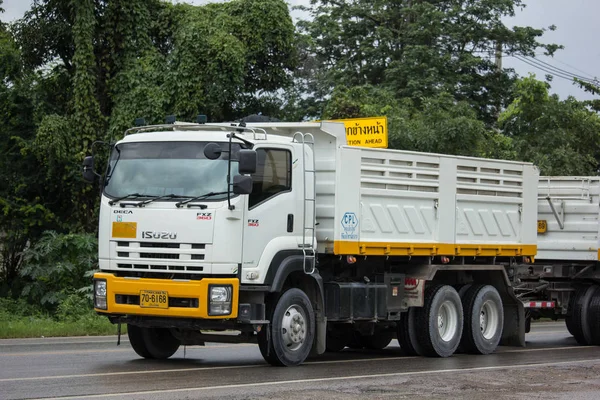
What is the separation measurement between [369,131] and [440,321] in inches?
291

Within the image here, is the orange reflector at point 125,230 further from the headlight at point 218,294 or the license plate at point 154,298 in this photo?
the headlight at point 218,294

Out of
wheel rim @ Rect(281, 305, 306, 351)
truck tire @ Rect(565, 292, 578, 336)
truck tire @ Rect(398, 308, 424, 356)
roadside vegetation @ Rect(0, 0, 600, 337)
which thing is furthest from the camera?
roadside vegetation @ Rect(0, 0, 600, 337)

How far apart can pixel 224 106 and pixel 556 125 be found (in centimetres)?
1117

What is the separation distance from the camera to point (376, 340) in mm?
16391

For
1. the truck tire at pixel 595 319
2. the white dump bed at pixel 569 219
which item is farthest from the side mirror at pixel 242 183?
the truck tire at pixel 595 319

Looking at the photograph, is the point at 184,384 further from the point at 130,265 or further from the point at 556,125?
the point at 556,125

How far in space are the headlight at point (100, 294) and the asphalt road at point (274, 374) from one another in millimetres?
735

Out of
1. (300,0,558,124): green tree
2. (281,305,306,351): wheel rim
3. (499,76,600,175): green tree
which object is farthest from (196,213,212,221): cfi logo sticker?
(300,0,558,124): green tree

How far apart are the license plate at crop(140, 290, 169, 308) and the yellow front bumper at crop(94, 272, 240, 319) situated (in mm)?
37

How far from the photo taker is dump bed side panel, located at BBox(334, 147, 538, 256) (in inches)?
536

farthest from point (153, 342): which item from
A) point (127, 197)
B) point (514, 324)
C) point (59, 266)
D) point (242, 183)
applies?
point (59, 266)

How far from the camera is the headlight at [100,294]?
12531 millimetres

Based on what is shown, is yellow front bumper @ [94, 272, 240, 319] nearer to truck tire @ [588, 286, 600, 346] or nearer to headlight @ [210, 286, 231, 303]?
headlight @ [210, 286, 231, 303]

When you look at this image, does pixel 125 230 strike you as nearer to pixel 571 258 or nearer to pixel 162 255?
pixel 162 255
